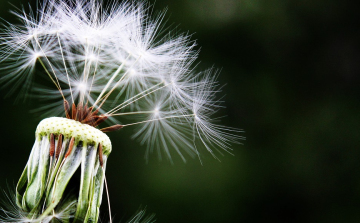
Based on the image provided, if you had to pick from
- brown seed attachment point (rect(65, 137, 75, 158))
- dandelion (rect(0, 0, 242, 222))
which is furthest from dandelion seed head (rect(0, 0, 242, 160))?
brown seed attachment point (rect(65, 137, 75, 158))

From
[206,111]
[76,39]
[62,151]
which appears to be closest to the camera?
[62,151]

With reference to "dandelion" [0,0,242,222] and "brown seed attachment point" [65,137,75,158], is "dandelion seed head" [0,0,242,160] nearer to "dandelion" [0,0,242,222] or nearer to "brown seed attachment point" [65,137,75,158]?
"dandelion" [0,0,242,222]

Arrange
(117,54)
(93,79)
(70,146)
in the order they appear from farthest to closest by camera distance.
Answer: (117,54), (93,79), (70,146)

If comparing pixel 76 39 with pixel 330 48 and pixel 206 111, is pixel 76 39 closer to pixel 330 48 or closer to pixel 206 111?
pixel 206 111

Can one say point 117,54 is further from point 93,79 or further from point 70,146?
point 70,146

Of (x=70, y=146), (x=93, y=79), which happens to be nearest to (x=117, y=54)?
(x=93, y=79)

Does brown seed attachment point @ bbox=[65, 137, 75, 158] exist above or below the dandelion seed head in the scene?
below

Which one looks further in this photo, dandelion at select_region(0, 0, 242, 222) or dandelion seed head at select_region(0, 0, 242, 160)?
dandelion seed head at select_region(0, 0, 242, 160)

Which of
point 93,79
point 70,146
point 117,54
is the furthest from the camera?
point 117,54

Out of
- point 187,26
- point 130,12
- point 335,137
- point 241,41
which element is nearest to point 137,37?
point 130,12

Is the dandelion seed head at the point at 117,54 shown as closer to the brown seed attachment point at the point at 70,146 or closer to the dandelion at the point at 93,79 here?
the dandelion at the point at 93,79

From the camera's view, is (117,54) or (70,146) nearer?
(70,146)
